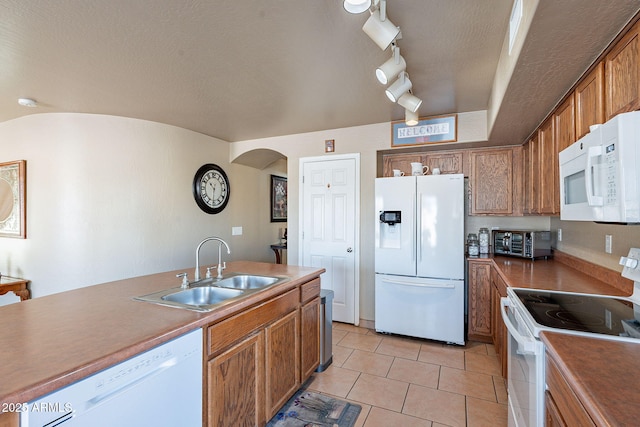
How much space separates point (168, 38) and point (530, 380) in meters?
2.60

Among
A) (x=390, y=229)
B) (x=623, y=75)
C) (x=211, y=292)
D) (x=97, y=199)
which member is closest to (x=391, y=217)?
(x=390, y=229)

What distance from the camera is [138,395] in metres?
1.08

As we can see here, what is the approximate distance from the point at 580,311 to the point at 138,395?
76.3 inches

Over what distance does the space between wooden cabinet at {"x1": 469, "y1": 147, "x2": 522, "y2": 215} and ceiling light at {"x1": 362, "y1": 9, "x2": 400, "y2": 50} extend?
237cm

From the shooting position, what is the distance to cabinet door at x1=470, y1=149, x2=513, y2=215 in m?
3.33

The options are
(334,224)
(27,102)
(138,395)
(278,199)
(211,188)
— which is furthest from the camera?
(278,199)

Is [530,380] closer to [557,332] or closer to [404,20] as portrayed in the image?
[557,332]

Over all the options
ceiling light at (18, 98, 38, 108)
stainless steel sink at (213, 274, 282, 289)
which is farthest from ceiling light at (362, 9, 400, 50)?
ceiling light at (18, 98, 38, 108)

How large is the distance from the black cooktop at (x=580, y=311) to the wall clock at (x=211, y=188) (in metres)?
3.50

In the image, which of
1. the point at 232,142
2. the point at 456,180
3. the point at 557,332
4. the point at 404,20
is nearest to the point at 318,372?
the point at 557,332

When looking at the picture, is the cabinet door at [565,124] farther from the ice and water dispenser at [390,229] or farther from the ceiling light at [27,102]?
the ceiling light at [27,102]

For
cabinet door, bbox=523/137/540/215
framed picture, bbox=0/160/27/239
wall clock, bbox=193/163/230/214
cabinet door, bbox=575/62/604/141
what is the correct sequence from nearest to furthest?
cabinet door, bbox=575/62/604/141 < cabinet door, bbox=523/137/540/215 < framed picture, bbox=0/160/27/239 < wall clock, bbox=193/163/230/214

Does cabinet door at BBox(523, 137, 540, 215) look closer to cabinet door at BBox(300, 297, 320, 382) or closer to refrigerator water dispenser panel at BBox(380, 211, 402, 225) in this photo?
refrigerator water dispenser panel at BBox(380, 211, 402, 225)

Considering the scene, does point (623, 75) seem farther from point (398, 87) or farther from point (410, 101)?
point (410, 101)
